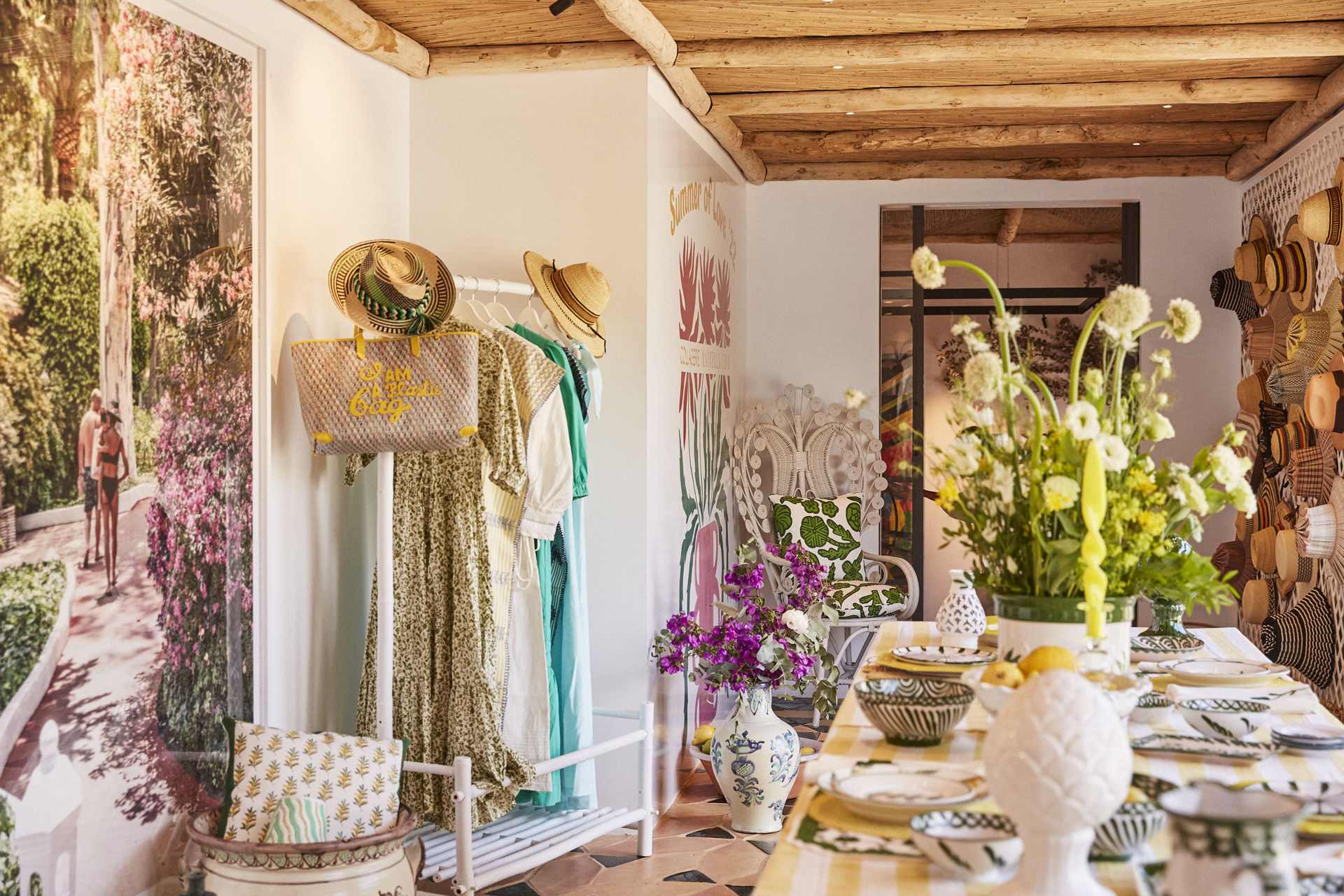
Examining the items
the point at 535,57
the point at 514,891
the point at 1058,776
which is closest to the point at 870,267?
the point at 535,57

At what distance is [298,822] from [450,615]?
783 mm

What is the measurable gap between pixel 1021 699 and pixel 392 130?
3174 mm

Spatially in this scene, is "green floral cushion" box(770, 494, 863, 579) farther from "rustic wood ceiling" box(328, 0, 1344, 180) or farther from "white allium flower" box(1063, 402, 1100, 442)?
"white allium flower" box(1063, 402, 1100, 442)

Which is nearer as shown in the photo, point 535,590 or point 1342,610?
point 535,590

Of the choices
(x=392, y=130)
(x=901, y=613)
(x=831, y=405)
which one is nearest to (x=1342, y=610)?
(x=901, y=613)

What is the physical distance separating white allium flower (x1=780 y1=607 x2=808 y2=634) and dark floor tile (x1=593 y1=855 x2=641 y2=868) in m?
0.85

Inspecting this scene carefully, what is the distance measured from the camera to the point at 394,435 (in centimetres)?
289

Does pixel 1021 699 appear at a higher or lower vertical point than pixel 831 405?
lower

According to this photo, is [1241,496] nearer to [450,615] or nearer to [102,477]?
[450,615]

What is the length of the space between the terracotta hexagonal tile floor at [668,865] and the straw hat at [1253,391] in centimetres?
288

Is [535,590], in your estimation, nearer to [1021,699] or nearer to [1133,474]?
[1133,474]

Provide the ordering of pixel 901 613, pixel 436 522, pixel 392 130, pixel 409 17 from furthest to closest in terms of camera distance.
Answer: pixel 901 613 → pixel 392 130 → pixel 409 17 → pixel 436 522

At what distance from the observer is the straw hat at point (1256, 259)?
5.15 metres

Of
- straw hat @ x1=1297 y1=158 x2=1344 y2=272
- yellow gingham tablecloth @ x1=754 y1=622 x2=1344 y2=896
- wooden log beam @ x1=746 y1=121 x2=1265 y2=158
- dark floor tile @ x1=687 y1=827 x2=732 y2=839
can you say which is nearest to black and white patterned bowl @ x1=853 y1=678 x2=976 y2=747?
yellow gingham tablecloth @ x1=754 y1=622 x2=1344 y2=896
